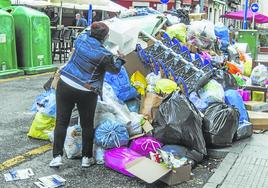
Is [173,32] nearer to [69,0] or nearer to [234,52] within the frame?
[234,52]

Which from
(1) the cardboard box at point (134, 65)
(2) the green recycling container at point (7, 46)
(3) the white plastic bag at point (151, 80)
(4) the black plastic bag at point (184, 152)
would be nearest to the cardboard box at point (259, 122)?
(3) the white plastic bag at point (151, 80)

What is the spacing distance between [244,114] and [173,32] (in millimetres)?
2076

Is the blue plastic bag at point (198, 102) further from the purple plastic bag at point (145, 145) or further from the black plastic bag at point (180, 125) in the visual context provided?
the purple plastic bag at point (145, 145)

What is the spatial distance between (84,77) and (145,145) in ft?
3.40

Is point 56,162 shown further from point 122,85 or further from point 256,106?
point 256,106

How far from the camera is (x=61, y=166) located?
16.5ft

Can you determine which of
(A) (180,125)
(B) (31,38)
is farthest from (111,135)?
(B) (31,38)

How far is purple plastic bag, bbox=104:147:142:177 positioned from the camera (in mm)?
4871

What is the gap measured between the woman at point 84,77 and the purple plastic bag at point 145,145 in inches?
24.2

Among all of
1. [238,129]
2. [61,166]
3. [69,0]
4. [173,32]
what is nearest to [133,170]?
[61,166]

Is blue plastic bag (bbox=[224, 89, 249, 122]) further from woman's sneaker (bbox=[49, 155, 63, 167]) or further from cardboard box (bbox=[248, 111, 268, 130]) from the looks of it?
woman's sneaker (bbox=[49, 155, 63, 167])

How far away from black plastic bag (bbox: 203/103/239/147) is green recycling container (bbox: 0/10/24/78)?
619 centimetres

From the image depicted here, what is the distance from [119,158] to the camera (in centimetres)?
493

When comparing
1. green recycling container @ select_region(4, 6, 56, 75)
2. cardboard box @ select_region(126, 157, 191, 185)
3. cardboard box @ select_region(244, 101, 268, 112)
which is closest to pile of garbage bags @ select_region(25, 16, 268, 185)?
cardboard box @ select_region(126, 157, 191, 185)
